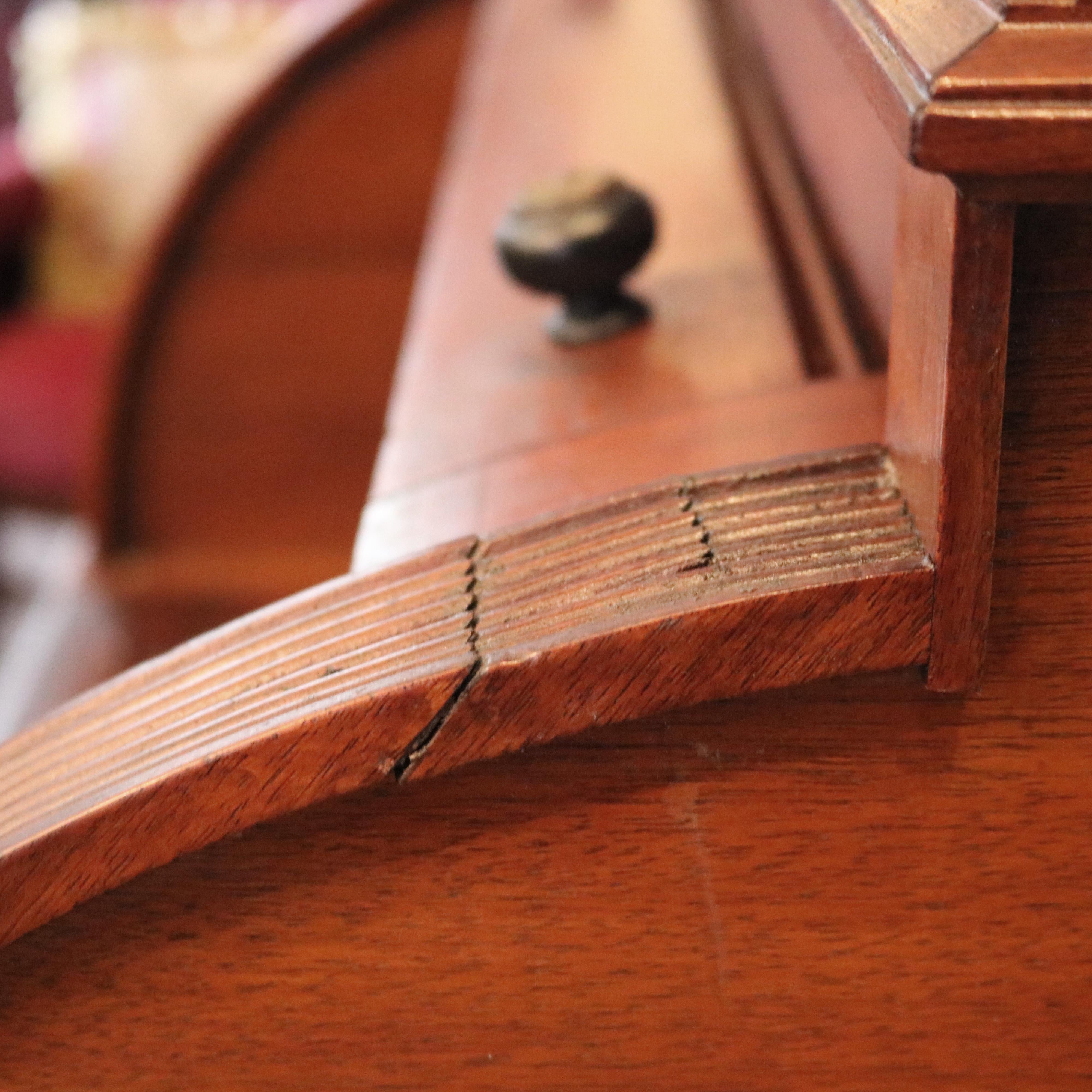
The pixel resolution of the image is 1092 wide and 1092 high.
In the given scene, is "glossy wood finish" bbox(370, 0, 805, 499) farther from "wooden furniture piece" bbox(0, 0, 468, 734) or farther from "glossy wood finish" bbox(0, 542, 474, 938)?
"wooden furniture piece" bbox(0, 0, 468, 734)

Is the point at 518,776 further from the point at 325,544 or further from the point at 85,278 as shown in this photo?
the point at 85,278

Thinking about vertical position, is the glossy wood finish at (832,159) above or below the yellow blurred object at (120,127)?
above

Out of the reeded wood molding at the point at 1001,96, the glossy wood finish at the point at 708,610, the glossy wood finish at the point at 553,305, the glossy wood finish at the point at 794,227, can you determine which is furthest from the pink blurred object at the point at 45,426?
the reeded wood molding at the point at 1001,96

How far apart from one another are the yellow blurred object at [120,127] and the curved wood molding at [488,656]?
9.50 feet

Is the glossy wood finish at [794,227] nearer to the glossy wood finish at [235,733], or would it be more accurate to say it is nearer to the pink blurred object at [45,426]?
the glossy wood finish at [235,733]

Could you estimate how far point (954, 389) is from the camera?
0.38 m

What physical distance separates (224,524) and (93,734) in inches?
69.4

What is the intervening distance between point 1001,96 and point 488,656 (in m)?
0.23

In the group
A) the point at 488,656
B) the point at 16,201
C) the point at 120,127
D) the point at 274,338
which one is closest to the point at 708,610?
the point at 488,656

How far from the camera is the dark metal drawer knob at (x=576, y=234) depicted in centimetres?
77

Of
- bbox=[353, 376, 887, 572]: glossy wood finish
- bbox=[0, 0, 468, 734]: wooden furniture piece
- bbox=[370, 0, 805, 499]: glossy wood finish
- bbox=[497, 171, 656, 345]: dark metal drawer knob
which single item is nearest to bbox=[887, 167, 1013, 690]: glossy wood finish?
bbox=[353, 376, 887, 572]: glossy wood finish

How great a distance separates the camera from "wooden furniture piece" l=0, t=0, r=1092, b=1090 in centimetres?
40

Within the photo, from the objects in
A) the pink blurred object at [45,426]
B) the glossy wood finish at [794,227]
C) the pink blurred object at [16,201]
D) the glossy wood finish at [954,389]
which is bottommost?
the pink blurred object at [45,426]

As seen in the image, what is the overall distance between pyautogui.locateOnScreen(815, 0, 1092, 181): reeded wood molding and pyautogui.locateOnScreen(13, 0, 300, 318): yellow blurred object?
3078 mm
